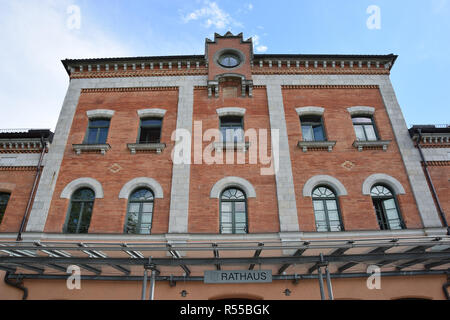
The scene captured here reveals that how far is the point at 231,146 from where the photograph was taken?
38.0ft

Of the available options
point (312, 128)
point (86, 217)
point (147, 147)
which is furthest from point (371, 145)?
point (86, 217)

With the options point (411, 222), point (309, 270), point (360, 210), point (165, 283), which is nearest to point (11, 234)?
point (165, 283)

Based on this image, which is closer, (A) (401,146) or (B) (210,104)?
(A) (401,146)

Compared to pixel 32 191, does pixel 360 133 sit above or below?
above

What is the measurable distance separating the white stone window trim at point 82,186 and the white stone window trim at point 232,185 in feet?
14.4

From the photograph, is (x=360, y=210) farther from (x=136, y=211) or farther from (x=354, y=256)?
(x=136, y=211)

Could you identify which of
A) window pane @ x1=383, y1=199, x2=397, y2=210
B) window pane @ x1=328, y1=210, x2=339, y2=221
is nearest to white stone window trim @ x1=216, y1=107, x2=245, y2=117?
window pane @ x1=328, y1=210, x2=339, y2=221

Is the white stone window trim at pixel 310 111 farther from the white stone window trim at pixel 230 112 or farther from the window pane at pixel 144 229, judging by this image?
the window pane at pixel 144 229

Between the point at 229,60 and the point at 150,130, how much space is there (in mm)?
5166

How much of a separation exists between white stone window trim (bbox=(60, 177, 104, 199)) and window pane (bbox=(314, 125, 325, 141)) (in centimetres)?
923

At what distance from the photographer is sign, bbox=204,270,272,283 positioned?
7371 mm

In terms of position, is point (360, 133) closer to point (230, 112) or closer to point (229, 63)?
point (230, 112)
